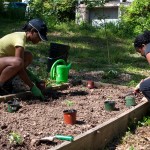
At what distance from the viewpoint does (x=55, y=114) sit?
4195mm

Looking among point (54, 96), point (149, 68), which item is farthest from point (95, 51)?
point (54, 96)

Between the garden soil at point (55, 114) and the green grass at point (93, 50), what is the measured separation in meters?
1.10

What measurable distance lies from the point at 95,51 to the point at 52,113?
574 centimetres

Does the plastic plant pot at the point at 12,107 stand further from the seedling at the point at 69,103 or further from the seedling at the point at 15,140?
the seedling at the point at 15,140

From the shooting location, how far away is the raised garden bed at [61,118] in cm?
331

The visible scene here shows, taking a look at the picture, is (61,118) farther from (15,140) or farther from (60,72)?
(60,72)

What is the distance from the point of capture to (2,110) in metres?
4.25

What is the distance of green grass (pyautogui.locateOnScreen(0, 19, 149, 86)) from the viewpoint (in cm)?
768

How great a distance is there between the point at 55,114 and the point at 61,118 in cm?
16

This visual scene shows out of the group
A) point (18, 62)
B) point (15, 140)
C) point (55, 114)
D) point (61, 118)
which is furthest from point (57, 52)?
point (15, 140)

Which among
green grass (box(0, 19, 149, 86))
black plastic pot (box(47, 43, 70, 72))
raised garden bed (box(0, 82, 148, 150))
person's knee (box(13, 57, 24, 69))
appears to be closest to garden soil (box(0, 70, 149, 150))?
raised garden bed (box(0, 82, 148, 150))

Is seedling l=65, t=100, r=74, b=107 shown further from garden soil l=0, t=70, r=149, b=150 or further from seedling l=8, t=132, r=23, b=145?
seedling l=8, t=132, r=23, b=145

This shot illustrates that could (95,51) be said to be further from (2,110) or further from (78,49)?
(2,110)

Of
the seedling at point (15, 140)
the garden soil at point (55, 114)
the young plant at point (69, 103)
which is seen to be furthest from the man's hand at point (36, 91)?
the seedling at point (15, 140)
